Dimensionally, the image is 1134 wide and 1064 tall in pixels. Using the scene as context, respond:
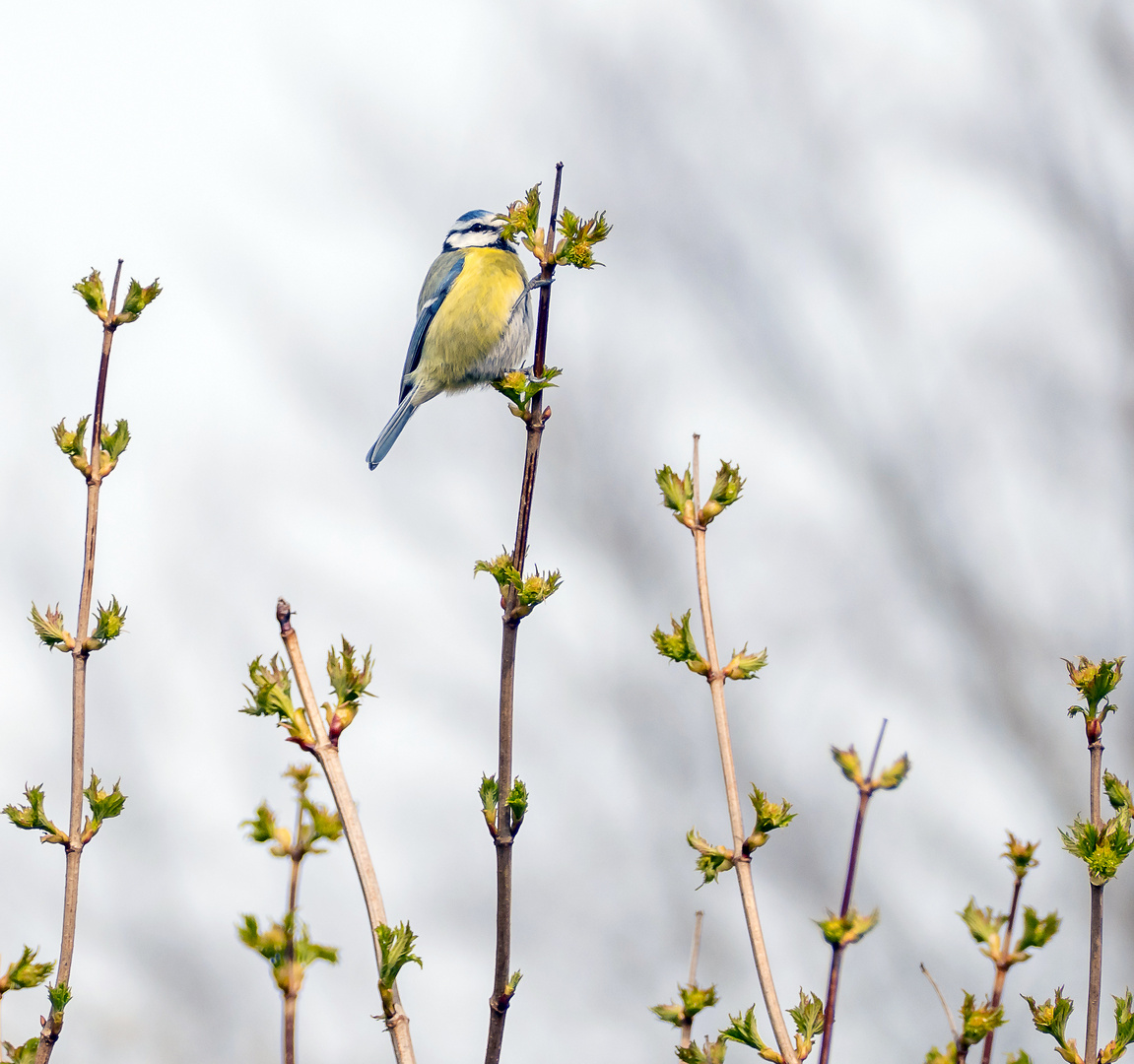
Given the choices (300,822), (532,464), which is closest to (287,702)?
(300,822)

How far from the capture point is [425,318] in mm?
4703

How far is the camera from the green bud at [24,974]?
1735 millimetres

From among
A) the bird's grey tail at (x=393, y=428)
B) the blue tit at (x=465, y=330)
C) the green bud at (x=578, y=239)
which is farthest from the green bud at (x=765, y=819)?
the bird's grey tail at (x=393, y=428)

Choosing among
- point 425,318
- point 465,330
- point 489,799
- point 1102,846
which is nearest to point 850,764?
point 1102,846

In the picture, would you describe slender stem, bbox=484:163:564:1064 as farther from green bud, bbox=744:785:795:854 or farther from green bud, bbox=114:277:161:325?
green bud, bbox=114:277:161:325

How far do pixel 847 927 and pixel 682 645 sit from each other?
549mm

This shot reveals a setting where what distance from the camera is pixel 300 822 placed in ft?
3.35

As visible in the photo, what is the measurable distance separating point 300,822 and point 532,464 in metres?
0.83

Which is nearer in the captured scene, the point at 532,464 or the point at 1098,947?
the point at 1098,947

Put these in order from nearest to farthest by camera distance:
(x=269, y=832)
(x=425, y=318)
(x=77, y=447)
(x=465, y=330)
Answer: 1. (x=269, y=832)
2. (x=77, y=447)
3. (x=465, y=330)
4. (x=425, y=318)

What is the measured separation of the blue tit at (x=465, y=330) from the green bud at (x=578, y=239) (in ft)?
7.56

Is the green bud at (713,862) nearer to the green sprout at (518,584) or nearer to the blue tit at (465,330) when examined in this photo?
the green sprout at (518,584)

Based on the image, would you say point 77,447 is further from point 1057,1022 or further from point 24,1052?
point 1057,1022

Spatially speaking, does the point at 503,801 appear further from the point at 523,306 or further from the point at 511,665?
A: the point at 523,306
